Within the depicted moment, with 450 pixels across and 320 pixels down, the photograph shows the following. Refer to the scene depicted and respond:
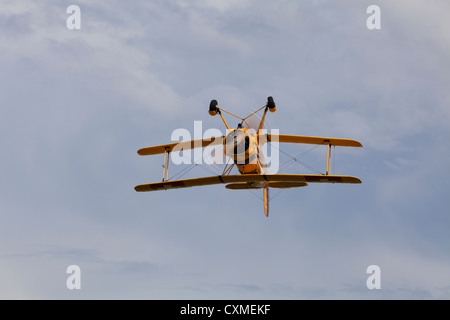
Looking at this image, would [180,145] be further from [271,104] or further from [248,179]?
[248,179]

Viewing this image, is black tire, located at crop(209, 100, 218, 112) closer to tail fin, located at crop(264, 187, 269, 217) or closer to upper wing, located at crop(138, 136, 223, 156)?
upper wing, located at crop(138, 136, 223, 156)

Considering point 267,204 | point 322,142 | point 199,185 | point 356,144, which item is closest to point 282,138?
point 322,142

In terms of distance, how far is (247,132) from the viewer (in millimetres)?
33312

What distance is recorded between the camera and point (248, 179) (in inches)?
1296

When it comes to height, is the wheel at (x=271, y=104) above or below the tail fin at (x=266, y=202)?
above

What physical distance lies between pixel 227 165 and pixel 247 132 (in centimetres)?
239

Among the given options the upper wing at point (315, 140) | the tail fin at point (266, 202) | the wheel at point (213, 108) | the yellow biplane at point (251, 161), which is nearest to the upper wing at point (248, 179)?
the yellow biplane at point (251, 161)

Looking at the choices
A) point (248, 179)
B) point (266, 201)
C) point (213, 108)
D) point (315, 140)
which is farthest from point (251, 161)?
point (266, 201)

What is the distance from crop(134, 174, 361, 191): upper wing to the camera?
3278cm

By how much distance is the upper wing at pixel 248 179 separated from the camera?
108ft

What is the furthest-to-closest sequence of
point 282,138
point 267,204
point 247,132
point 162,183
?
point 267,204 < point 282,138 < point 162,183 < point 247,132

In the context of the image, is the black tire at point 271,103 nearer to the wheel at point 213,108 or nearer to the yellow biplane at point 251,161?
the yellow biplane at point 251,161

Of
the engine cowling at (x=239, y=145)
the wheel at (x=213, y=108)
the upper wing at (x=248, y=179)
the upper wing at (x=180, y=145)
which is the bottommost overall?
the upper wing at (x=248, y=179)

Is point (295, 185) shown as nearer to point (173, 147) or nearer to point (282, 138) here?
point (282, 138)
